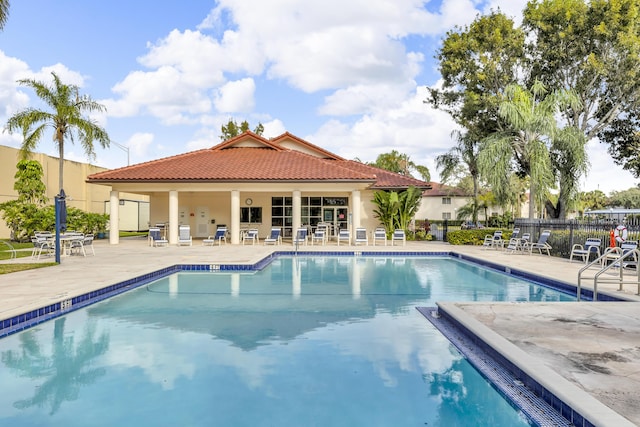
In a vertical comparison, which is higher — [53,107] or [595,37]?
[595,37]

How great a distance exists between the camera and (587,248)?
1571 cm

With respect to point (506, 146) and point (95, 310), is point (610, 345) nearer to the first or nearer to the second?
point (95, 310)

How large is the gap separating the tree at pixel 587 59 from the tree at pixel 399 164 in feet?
82.7

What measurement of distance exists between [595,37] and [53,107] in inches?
1141

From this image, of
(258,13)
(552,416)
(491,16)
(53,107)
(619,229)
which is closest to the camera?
(552,416)

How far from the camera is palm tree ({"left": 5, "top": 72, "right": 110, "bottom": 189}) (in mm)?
22953

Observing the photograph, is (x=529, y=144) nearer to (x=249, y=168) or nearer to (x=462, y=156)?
(x=462, y=156)

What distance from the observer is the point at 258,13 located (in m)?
19.2

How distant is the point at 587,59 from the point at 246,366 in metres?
26.4

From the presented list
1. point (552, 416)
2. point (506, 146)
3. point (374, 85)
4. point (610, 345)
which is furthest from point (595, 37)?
point (552, 416)

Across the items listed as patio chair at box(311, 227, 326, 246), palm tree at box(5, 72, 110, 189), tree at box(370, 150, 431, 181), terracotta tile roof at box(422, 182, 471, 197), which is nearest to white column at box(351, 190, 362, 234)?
patio chair at box(311, 227, 326, 246)

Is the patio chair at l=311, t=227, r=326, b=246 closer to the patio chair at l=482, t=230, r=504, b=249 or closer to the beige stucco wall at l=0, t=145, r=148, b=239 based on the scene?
the patio chair at l=482, t=230, r=504, b=249

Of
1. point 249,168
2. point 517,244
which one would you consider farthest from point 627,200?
point 249,168

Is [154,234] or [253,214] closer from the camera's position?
[154,234]
